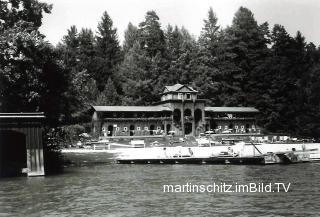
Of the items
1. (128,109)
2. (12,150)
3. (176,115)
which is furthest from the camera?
(176,115)

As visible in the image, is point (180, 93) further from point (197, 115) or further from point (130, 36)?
point (130, 36)

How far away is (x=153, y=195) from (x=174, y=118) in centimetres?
6012

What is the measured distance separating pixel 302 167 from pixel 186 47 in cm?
6391

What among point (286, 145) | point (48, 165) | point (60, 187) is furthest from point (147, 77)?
point (60, 187)

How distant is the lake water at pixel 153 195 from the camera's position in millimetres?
20406

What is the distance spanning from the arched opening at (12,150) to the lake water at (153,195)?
4565 mm

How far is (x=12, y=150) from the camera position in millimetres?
39188

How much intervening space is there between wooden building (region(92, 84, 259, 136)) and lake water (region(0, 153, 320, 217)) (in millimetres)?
39718

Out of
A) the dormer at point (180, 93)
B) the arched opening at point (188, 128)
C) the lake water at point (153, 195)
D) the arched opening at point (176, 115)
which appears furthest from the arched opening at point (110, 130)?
the lake water at point (153, 195)

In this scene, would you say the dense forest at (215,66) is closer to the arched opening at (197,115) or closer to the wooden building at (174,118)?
the wooden building at (174,118)

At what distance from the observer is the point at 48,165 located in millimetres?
38531

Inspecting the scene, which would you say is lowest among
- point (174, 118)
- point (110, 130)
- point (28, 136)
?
point (28, 136)

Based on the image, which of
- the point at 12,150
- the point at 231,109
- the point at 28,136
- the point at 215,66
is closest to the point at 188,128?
the point at 231,109

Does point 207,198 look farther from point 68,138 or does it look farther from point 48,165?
point 68,138
